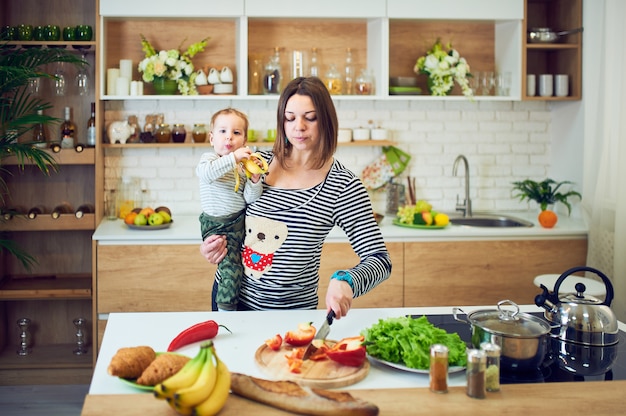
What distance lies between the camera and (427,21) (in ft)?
16.2

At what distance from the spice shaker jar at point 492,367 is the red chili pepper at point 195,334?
0.84 m

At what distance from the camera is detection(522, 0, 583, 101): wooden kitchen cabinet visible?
4.89 m

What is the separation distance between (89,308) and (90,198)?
0.73 metres

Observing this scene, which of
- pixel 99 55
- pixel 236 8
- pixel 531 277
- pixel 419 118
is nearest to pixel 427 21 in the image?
pixel 419 118

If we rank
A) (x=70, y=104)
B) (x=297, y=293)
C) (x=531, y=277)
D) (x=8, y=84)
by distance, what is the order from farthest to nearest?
1. (x=70, y=104)
2. (x=531, y=277)
3. (x=8, y=84)
4. (x=297, y=293)

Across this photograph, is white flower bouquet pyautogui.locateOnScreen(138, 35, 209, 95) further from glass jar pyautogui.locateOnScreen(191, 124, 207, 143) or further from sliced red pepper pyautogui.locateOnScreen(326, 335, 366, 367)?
sliced red pepper pyautogui.locateOnScreen(326, 335, 366, 367)

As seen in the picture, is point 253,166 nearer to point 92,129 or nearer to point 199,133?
point 199,133

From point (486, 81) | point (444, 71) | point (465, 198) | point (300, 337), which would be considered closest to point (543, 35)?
point (486, 81)

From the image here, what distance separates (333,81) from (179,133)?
1.02 metres

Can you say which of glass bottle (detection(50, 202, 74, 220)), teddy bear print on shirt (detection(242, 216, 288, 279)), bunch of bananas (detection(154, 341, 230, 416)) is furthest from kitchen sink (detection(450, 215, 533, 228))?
bunch of bananas (detection(154, 341, 230, 416))

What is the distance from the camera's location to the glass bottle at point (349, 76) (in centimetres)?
493

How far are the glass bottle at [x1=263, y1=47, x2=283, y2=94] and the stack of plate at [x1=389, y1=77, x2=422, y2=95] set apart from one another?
0.71m

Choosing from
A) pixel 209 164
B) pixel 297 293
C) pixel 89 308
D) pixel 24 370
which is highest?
pixel 209 164

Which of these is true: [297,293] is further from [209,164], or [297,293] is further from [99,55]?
[99,55]
